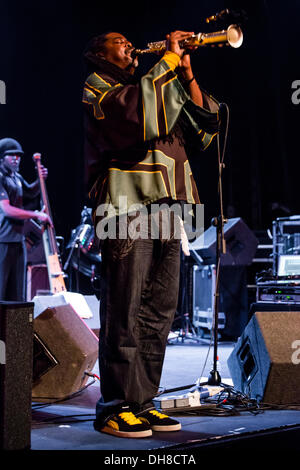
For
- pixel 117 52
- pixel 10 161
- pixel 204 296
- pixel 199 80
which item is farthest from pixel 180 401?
pixel 199 80

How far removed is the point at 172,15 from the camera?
805cm

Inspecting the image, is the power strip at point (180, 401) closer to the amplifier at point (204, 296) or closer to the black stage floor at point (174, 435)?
the black stage floor at point (174, 435)

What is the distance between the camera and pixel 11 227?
484 cm

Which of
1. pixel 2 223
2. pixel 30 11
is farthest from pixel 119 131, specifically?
pixel 30 11

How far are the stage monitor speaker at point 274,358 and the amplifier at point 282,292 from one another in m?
2.17

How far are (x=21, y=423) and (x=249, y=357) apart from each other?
1.56 meters

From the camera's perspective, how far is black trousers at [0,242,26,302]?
4734 mm

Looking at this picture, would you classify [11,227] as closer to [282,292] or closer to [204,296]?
[282,292]

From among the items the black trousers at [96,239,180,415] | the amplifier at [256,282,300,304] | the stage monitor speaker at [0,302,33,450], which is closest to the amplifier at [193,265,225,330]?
the amplifier at [256,282,300,304]

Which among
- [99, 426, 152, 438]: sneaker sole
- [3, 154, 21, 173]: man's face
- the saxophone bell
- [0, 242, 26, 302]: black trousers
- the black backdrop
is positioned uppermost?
the black backdrop

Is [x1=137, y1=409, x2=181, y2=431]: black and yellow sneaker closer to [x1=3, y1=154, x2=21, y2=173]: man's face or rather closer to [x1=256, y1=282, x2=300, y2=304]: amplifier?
[x1=256, y1=282, x2=300, y2=304]: amplifier

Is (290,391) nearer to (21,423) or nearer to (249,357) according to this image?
(249,357)

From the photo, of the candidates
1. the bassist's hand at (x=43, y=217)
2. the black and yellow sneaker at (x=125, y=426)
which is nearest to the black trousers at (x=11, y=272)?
the bassist's hand at (x=43, y=217)

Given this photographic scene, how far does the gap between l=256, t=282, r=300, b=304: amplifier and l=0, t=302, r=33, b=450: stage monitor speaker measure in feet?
11.8
